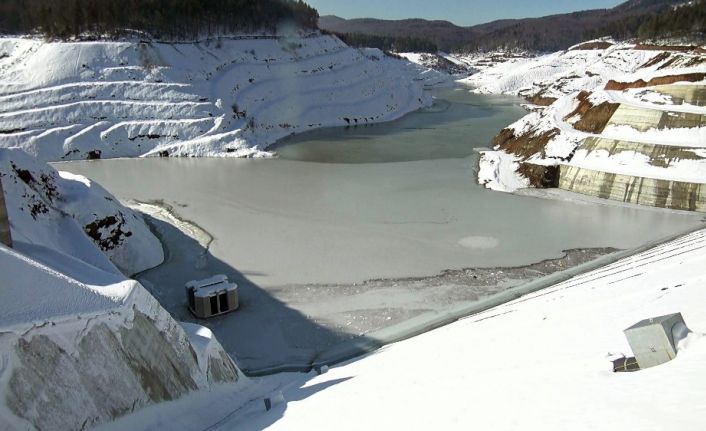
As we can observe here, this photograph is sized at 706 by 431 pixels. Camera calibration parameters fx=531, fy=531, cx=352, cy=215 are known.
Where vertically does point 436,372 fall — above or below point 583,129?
below

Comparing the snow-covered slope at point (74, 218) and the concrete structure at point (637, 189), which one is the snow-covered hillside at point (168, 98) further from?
the concrete structure at point (637, 189)

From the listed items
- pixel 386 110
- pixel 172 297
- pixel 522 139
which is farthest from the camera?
pixel 386 110

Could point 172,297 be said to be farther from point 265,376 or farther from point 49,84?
point 49,84

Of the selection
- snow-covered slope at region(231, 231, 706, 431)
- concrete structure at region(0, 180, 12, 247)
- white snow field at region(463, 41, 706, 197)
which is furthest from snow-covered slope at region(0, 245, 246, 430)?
white snow field at region(463, 41, 706, 197)

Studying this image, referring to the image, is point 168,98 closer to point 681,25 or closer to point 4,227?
point 4,227

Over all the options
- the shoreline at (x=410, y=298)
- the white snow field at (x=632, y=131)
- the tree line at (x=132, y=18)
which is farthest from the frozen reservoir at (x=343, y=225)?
the tree line at (x=132, y=18)

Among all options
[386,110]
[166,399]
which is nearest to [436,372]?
[166,399]
